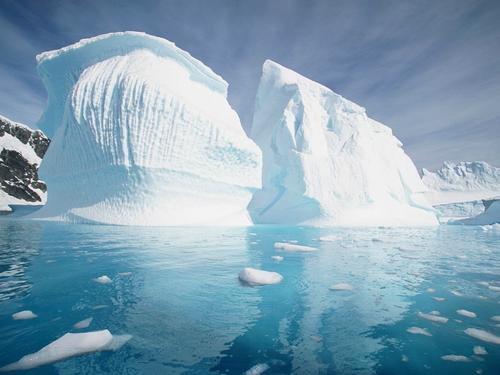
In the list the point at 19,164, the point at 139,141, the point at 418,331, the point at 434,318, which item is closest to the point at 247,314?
the point at 418,331

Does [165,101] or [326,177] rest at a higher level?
[165,101]

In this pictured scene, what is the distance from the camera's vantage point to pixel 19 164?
35.3 m

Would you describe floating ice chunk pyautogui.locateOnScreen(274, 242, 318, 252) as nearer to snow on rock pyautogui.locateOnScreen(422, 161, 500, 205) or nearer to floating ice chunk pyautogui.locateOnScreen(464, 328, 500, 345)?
floating ice chunk pyautogui.locateOnScreen(464, 328, 500, 345)

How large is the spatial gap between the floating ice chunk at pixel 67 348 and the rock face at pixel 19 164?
35.1m

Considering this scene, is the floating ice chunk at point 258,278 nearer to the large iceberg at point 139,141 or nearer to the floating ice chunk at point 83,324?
the floating ice chunk at point 83,324

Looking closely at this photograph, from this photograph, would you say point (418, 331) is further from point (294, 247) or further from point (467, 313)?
point (294, 247)

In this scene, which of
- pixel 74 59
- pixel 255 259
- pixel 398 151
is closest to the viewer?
pixel 255 259

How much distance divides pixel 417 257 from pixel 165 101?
13.9 metres

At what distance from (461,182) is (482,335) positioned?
7290 centimetres

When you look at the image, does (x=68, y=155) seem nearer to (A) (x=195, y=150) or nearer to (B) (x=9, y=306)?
(A) (x=195, y=150)

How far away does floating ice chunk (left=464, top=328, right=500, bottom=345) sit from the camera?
104 inches

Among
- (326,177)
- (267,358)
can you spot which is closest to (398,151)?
(326,177)

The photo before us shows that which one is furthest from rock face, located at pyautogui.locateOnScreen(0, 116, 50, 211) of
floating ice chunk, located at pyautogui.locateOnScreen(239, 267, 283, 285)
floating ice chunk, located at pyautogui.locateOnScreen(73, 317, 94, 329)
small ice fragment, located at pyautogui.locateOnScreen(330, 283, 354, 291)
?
small ice fragment, located at pyautogui.locateOnScreen(330, 283, 354, 291)

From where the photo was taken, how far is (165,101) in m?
15.5
